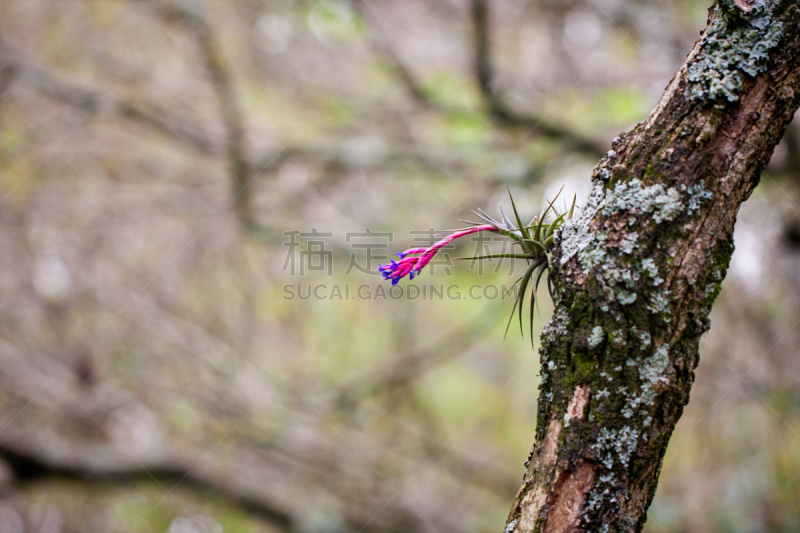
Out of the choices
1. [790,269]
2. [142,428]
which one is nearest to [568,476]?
[790,269]

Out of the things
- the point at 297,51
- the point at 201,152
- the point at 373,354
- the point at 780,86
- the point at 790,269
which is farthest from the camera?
the point at 373,354

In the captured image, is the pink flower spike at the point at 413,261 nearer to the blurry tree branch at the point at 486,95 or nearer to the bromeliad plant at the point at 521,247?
the bromeliad plant at the point at 521,247

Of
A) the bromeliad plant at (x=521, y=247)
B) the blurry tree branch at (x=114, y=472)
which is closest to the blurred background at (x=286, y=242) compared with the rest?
the blurry tree branch at (x=114, y=472)

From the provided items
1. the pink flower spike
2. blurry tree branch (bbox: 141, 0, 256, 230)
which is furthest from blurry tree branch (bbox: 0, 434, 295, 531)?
the pink flower spike

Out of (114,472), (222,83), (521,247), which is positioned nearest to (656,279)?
(521,247)

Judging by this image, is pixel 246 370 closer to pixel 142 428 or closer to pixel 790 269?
pixel 142 428
